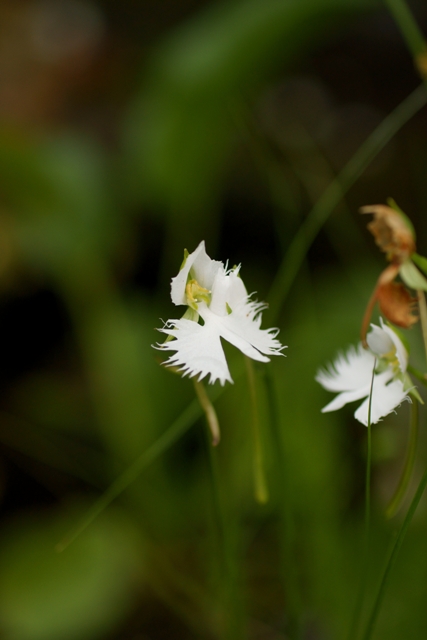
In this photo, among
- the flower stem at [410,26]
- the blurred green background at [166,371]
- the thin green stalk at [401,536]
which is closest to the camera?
the thin green stalk at [401,536]

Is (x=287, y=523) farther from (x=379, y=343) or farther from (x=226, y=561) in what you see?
(x=379, y=343)

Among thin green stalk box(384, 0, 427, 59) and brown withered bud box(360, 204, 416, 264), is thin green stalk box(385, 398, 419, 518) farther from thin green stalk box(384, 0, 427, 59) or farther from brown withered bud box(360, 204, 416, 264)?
thin green stalk box(384, 0, 427, 59)

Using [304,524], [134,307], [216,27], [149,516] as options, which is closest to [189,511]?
[149,516]

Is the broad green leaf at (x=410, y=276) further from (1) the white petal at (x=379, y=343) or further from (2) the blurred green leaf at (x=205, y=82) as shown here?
(2) the blurred green leaf at (x=205, y=82)

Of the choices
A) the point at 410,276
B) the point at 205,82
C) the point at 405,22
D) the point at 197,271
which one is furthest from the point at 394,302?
the point at 205,82

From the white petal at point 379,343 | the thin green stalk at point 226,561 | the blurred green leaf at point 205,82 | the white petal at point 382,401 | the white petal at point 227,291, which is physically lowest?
the thin green stalk at point 226,561

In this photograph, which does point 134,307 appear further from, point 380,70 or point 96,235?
point 380,70

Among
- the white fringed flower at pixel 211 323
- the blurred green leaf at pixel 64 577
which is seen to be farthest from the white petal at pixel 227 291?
the blurred green leaf at pixel 64 577

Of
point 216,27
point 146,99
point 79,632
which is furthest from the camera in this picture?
point 146,99
